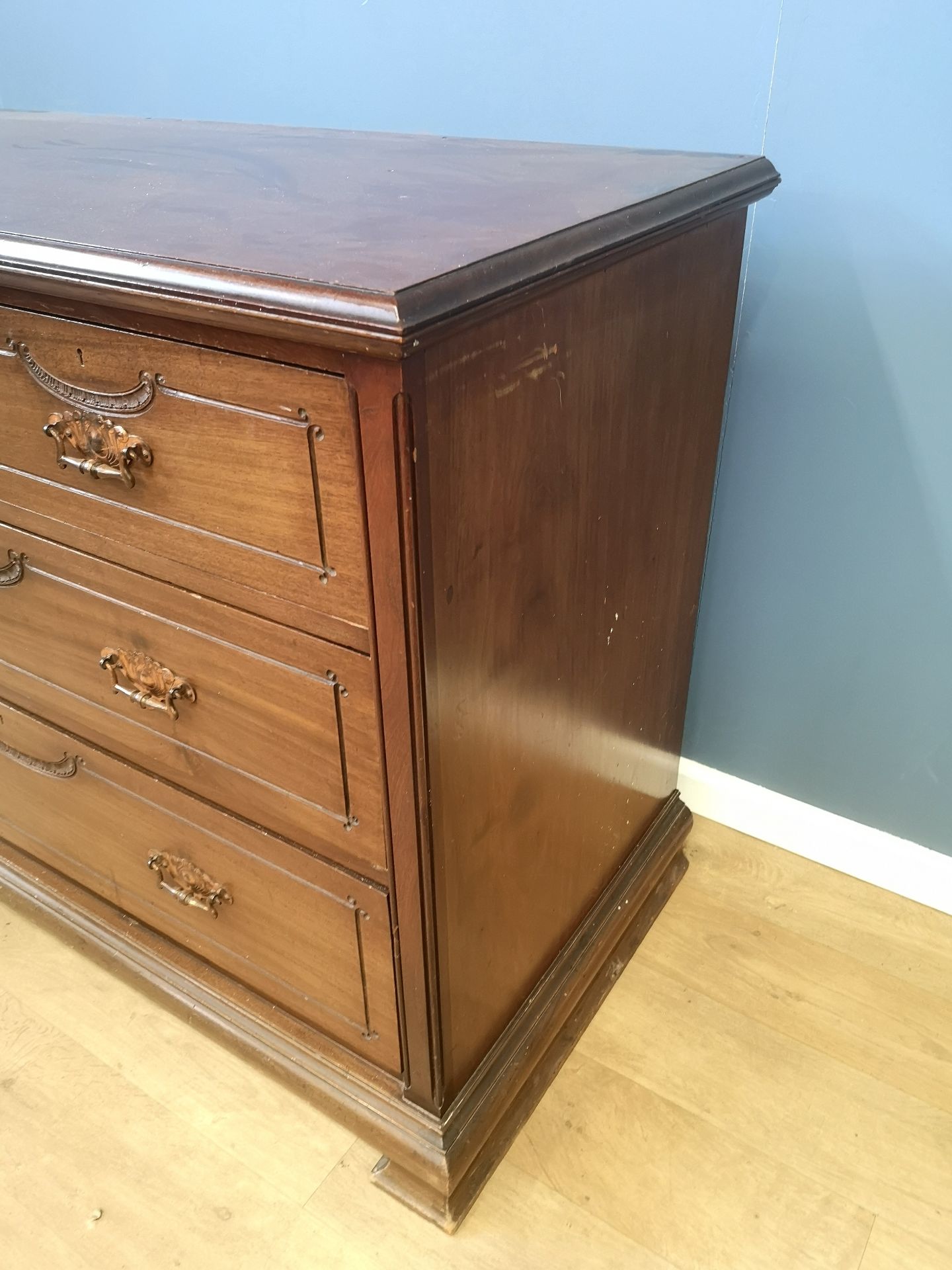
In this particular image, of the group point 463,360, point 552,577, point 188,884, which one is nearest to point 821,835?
point 552,577

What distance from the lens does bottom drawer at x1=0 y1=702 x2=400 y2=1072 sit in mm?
851

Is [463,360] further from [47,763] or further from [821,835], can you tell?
[821,835]

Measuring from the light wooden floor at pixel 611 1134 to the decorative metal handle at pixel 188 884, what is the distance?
0.23 metres

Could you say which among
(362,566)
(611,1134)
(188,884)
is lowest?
(611,1134)

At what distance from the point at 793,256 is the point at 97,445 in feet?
2.32

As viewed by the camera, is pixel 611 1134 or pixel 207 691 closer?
pixel 207 691

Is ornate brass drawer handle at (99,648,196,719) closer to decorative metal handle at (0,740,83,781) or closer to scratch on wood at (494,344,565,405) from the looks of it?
decorative metal handle at (0,740,83,781)

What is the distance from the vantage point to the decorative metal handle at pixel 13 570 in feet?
2.90

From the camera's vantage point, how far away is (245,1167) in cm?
97

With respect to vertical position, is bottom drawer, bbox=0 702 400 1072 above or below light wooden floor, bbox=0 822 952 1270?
above

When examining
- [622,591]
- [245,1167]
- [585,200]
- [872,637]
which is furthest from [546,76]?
[245,1167]

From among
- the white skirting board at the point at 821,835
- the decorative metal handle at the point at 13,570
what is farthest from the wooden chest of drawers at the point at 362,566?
the white skirting board at the point at 821,835

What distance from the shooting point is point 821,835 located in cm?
128

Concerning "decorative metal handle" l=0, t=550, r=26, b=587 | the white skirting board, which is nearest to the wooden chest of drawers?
"decorative metal handle" l=0, t=550, r=26, b=587
